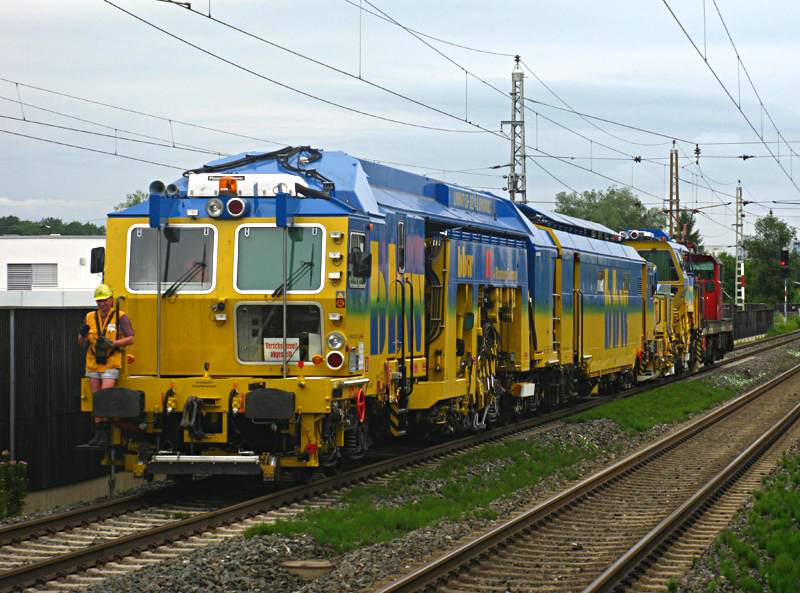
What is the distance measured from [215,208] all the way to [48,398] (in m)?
3.18

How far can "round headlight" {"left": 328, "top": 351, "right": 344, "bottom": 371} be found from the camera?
33.7 ft

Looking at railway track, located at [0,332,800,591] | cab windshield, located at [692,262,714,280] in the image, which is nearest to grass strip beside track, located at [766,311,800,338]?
cab windshield, located at [692,262,714,280]

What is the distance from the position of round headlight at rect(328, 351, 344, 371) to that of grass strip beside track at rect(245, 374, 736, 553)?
1476 millimetres

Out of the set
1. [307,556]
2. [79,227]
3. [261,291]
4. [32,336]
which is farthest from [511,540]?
[79,227]

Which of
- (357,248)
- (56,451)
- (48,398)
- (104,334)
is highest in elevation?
(357,248)

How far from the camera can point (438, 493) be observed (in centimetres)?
1136

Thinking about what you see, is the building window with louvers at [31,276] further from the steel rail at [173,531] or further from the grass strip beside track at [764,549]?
the grass strip beside track at [764,549]

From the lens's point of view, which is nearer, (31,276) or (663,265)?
(663,265)

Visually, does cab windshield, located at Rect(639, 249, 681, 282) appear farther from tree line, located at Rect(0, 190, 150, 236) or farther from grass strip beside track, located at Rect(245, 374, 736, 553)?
tree line, located at Rect(0, 190, 150, 236)

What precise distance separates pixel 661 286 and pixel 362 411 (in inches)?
764

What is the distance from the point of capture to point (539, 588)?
771cm

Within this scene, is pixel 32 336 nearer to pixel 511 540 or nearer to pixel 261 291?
pixel 261 291

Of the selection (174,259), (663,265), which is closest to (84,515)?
(174,259)

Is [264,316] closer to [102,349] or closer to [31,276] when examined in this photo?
[102,349]
